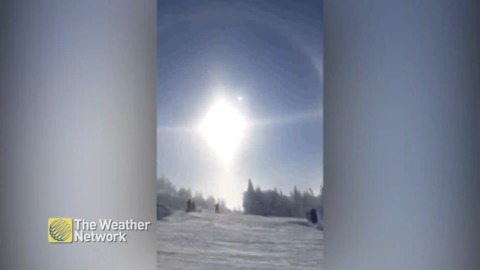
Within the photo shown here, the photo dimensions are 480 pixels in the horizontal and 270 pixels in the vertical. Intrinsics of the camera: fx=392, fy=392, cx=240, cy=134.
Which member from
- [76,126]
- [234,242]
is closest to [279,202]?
[234,242]

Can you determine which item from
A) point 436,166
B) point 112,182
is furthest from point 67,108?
point 436,166

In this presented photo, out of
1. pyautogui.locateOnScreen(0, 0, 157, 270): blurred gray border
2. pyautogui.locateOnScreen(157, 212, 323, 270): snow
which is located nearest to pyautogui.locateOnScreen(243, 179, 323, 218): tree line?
pyautogui.locateOnScreen(157, 212, 323, 270): snow

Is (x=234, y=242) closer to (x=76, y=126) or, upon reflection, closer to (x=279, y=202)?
(x=279, y=202)

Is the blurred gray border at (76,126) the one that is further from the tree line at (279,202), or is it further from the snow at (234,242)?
the tree line at (279,202)

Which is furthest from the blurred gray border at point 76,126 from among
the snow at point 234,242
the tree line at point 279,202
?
the tree line at point 279,202

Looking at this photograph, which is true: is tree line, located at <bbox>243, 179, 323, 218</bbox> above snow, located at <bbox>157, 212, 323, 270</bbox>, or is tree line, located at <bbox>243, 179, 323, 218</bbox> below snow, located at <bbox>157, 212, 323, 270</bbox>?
above

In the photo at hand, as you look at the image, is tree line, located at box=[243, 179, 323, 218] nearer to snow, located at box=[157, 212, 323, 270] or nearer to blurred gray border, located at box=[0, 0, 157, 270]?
snow, located at box=[157, 212, 323, 270]

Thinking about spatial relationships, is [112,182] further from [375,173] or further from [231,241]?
[375,173]

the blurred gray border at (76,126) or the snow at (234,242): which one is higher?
the blurred gray border at (76,126)
